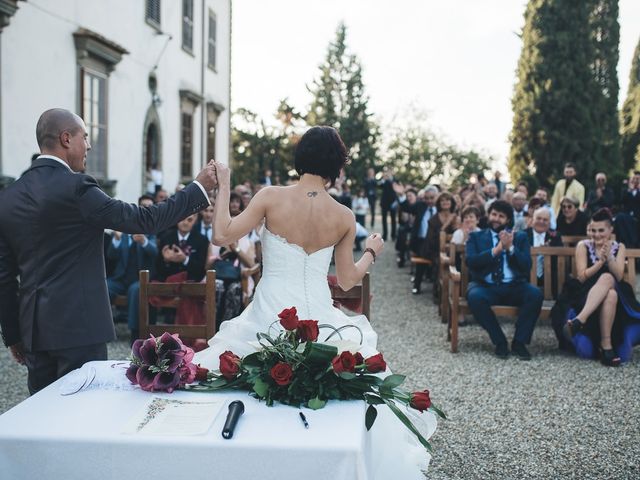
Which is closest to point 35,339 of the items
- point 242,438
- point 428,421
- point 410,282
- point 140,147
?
point 242,438

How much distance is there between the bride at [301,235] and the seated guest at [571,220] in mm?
7616

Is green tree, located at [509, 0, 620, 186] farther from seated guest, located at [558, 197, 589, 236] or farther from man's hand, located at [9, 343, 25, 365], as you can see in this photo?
man's hand, located at [9, 343, 25, 365]

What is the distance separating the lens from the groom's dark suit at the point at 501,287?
733 centimetres

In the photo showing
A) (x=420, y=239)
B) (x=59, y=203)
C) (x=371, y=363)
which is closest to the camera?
(x=371, y=363)

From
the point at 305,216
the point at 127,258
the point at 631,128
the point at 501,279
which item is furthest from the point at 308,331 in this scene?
the point at 631,128

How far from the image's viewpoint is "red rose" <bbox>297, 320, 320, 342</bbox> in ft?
8.47

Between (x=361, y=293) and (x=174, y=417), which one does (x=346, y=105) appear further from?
(x=174, y=417)

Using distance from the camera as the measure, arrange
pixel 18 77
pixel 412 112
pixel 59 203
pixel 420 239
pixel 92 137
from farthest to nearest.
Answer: pixel 412 112, pixel 92 137, pixel 420 239, pixel 18 77, pixel 59 203

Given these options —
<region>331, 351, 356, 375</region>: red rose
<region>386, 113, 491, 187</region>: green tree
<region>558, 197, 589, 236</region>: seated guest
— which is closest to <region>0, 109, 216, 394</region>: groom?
<region>331, 351, 356, 375</region>: red rose

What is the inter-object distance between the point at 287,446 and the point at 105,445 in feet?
1.81

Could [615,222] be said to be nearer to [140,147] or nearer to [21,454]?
[140,147]

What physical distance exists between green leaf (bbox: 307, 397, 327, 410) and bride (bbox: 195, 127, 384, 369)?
868 millimetres

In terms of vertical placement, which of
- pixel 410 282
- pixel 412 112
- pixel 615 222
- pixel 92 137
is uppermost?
pixel 412 112

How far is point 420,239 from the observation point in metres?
12.6
